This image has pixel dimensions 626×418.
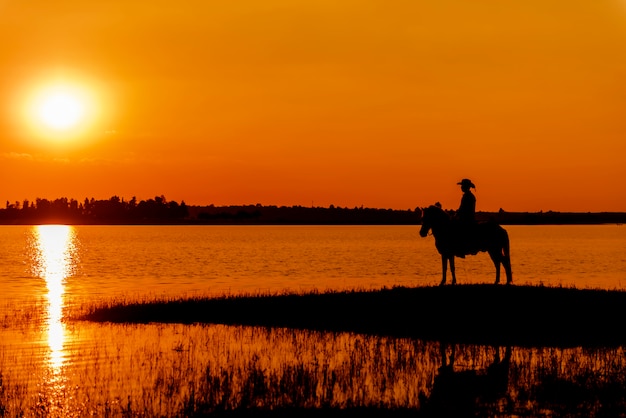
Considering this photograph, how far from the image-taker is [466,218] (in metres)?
32.2

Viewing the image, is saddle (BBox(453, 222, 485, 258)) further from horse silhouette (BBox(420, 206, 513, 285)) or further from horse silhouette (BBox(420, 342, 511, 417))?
horse silhouette (BBox(420, 342, 511, 417))

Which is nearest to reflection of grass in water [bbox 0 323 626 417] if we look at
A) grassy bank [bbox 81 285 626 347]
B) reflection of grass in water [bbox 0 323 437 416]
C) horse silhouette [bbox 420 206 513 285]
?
reflection of grass in water [bbox 0 323 437 416]

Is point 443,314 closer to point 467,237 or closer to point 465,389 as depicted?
point 467,237

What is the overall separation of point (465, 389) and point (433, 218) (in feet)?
49.2

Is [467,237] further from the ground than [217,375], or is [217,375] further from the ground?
[467,237]

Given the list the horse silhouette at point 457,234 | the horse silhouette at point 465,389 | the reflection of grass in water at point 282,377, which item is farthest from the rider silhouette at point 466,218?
the horse silhouette at point 465,389

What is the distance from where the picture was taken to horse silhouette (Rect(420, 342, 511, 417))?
1612cm

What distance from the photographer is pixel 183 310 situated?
33.6 meters

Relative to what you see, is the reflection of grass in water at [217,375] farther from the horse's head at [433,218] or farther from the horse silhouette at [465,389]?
the horse's head at [433,218]

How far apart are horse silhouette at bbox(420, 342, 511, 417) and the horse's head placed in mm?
11030

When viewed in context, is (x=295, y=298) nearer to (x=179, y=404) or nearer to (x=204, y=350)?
(x=204, y=350)

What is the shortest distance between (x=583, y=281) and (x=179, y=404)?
145ft

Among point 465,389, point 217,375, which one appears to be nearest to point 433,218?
point 217,375

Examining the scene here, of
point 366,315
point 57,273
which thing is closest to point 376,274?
point 57,273
